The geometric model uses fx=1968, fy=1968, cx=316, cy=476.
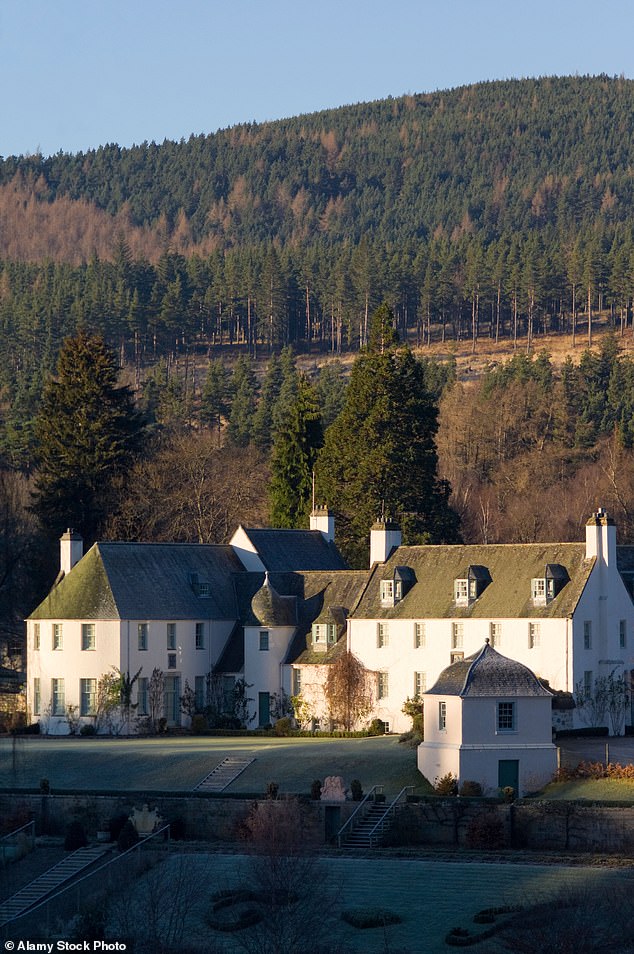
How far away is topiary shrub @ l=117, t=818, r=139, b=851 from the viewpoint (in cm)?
5644

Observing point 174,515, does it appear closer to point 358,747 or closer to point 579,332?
point 358,747

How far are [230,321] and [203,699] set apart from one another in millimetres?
127466

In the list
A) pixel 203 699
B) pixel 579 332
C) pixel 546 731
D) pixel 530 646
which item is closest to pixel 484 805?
pixel 546 731

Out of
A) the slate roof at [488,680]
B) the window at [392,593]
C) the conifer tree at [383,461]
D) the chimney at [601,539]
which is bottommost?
the slate roof at [488,680]

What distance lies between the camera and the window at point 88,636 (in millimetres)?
73875

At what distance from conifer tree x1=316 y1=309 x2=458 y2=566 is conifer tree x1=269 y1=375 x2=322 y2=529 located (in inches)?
119

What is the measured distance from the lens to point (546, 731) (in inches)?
2363

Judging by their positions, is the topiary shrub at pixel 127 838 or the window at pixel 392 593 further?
the window at pixel 392 593

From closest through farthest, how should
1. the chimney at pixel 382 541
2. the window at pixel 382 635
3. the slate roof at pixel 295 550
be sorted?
the window at pixel 382 635 < the chimney at pixel 382 541 < the slate roof at pixel 295 550

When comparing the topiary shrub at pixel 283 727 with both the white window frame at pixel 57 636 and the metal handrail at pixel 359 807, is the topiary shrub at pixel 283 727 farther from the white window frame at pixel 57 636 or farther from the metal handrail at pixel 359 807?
the metal handrail at pixel 359 807

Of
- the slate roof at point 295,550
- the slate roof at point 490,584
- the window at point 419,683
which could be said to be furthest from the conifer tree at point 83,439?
the window at point 419,683

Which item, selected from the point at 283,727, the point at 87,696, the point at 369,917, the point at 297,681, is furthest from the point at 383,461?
the point at 369,917

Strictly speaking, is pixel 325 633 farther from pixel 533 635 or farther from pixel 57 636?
pixel 57 636

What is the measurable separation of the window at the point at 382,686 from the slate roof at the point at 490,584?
7.43 feet
